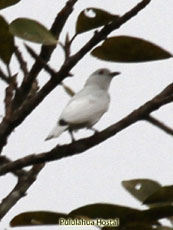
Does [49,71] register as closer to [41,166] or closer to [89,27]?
[89,27]

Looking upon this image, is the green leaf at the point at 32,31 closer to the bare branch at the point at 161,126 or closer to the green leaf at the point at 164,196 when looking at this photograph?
the bare branch at the point at 161,126

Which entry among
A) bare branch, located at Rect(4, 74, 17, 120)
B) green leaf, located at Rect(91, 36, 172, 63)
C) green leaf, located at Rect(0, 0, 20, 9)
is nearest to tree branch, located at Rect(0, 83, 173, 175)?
green leaf, located at Rect(91, 36, 172, 63)

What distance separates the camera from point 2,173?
8.31 feet

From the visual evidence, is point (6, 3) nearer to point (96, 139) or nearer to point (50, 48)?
point (50, 48)

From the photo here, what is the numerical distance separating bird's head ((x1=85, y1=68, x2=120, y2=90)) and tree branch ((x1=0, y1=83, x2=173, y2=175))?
331 cm

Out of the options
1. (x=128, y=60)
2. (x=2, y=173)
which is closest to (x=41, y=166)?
(x=2, y=173)

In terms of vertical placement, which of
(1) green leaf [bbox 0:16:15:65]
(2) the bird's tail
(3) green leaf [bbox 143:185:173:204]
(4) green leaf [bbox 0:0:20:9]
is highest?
(2) the bird's tail

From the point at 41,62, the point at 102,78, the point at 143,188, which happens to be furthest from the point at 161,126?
the point at 102,78

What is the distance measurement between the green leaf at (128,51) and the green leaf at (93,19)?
11 cm

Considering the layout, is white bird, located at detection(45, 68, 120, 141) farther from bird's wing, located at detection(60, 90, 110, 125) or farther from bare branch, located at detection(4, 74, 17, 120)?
bare branch, located at detection(4, 74, 17, 120)

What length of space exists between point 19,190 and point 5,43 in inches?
31.8

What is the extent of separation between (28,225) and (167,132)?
681 millimetres

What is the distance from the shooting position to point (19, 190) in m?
3.19

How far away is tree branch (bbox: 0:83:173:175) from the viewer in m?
2.39
